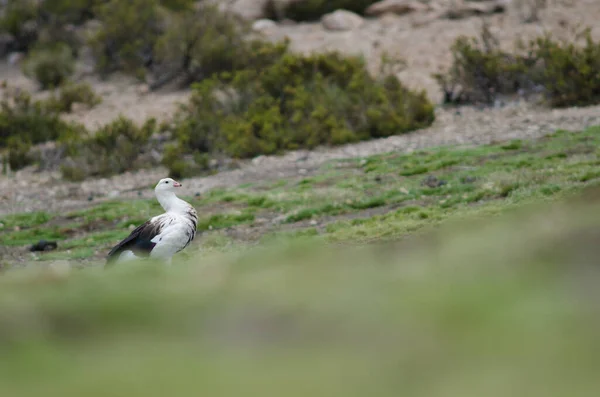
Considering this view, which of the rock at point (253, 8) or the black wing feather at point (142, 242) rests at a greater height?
the black wing feather at point (142, 242)

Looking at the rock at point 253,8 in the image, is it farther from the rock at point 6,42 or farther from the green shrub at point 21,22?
the rock at point 6,42

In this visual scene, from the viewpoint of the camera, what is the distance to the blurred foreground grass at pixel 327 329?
400 centimetres

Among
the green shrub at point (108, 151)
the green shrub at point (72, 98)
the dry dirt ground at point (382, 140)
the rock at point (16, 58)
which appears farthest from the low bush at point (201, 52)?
the rock at point (16, 58)

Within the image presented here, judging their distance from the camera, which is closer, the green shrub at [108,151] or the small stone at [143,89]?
the green shrub at [108,151]

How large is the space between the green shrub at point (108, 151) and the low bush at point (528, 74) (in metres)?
7.30

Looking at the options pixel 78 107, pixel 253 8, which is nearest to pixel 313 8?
pixel 253 8

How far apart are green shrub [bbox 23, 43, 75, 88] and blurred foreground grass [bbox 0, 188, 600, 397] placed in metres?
26.2

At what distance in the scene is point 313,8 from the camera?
109ft

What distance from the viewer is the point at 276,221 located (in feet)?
41.7

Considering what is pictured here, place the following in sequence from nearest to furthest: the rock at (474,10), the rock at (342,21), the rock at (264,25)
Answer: the rock at (474,10) → the rock at (342,21) → the rock at (264,25)

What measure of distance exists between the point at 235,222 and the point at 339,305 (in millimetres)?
7918

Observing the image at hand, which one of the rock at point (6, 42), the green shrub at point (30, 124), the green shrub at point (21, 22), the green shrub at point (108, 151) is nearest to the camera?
the green shrub at point (108, 151)

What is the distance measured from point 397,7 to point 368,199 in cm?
1979

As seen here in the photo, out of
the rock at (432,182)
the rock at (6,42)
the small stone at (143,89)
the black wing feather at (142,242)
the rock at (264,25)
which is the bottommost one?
the rock at (6,42)
